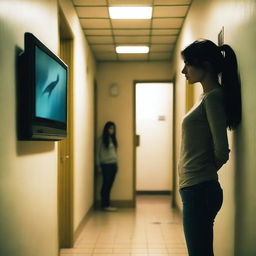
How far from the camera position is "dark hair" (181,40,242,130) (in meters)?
1.85

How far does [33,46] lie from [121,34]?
10.7 ft

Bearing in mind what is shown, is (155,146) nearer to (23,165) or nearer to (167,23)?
(167,23)

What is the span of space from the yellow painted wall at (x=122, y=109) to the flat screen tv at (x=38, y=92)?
3841 mm

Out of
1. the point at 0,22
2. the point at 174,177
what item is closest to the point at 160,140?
the point at 174,177

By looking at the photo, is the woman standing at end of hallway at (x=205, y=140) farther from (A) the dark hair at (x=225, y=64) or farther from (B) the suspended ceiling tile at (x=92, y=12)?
(B) the suspended ceiling tile at (x=92, y=12)

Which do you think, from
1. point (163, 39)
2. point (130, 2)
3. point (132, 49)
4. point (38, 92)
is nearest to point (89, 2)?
point (130, 2)

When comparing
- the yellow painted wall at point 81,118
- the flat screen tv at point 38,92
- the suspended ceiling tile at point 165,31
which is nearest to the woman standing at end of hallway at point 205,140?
the flat screen tv at point 38,92

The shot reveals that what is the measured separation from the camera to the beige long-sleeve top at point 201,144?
1.78 m

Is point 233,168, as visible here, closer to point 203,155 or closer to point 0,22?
point 203,155

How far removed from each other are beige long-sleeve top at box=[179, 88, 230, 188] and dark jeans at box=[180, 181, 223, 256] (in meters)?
0.05

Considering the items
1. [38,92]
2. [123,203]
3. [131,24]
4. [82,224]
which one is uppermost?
[131,24]

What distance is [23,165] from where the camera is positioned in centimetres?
206

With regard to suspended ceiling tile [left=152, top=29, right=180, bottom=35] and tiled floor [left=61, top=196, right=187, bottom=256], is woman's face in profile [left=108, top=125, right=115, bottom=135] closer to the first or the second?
tiled floor [left=61, top=196, right=187, bottom=256]

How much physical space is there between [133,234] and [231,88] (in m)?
2.97
